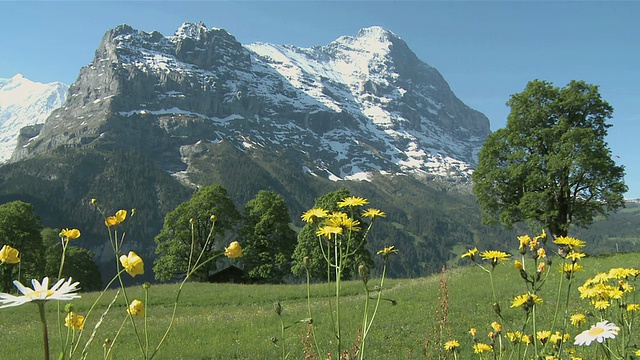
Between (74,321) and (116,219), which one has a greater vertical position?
(116,219)

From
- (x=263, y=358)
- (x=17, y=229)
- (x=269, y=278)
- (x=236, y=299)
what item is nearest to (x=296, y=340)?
(x=263, y=358)

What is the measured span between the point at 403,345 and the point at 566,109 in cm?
2270

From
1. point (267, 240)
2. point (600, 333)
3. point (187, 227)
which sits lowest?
point (267, 240)

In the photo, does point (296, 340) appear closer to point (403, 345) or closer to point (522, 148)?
point (403, 345)

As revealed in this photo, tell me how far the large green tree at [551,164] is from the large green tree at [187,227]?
24071 mm

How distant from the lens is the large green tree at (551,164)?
25906mm

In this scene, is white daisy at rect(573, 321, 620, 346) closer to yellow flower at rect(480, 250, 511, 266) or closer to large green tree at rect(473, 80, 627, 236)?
yellow flower at rect(480, 250, 511, 266)

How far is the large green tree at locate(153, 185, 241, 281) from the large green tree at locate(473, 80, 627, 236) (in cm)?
2407

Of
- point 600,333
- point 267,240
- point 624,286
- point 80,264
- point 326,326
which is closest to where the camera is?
point 600,333

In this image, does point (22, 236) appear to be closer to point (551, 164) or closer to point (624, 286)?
point (551, 164)

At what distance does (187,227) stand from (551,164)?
3159 cm

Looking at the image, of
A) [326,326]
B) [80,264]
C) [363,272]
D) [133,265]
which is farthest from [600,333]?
[80,264]

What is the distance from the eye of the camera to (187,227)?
42.8m

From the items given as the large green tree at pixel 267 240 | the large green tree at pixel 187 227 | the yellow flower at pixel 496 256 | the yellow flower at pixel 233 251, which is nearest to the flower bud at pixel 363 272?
the yellow flower at pixel 233 251
